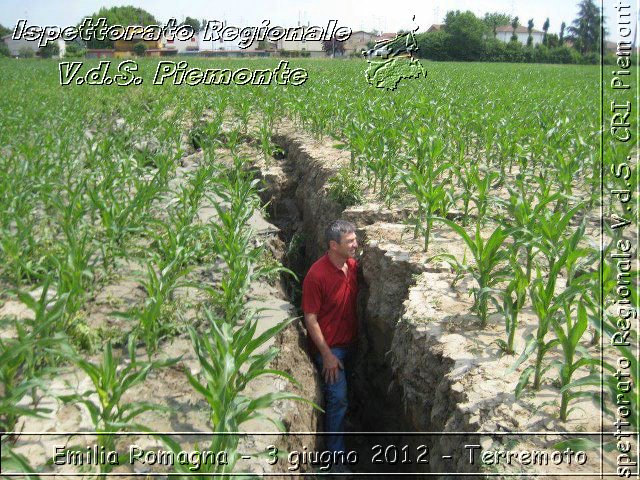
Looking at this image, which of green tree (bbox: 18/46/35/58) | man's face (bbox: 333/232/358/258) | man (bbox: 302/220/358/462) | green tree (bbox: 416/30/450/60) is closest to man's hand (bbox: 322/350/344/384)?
man (bbox: 302/220/358/462)

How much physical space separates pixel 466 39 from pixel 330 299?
141 ft

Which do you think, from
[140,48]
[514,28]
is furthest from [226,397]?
[514,28]

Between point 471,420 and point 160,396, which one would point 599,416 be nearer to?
point 471,420

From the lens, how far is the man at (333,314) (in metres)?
3.72

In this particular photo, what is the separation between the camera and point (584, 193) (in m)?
5.07

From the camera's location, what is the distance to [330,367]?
3.70m

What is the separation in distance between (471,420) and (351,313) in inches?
67.3

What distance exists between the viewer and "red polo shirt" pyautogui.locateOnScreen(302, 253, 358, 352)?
148 inches

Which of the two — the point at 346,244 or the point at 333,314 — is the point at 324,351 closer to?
the point at 333,314

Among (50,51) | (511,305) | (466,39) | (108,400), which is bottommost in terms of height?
(108,400)

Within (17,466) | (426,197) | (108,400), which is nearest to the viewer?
(17,466)

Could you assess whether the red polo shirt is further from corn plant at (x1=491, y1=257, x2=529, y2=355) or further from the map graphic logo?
the map graphic logo

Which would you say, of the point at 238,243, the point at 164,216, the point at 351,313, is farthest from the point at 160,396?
the point at 164,216

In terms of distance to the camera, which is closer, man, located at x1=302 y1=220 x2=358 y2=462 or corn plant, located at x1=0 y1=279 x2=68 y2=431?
corn plant, located at x1=0 y1=279 x2=68 y2=431
